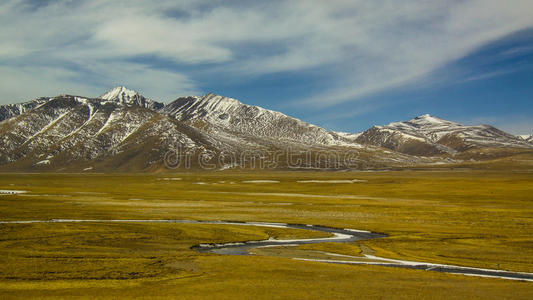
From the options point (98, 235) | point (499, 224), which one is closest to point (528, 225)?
point (499, 224)

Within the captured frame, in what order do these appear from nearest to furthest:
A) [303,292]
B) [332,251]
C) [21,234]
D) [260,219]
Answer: [303,292] → [332,251] → [21,234] → [260,219]

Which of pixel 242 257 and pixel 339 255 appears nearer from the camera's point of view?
pixel 242 257

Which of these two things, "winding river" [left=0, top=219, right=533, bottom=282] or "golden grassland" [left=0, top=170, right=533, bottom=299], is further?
"winding river" [left=0, top=219, right=533, bottom=282]

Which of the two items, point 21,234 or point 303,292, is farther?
point 21,234

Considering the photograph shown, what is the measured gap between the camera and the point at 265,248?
41188 mm

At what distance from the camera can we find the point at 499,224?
54.8 meters

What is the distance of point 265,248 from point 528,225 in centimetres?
3403

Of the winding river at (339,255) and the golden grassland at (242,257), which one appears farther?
the winding river at (339,255)

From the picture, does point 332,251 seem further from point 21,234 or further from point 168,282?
point 21,234

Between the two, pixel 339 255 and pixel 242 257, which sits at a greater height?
pixel 242 257

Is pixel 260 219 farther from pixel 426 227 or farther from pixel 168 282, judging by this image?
pixel 168 282

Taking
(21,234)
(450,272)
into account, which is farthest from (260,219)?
(450,272)

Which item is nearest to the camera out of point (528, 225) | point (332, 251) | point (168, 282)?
point (168, 282)

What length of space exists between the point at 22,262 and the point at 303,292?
2059 cm
